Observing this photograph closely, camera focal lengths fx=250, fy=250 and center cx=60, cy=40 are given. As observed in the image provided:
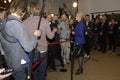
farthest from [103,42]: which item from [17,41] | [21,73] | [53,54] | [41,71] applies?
[17,41]

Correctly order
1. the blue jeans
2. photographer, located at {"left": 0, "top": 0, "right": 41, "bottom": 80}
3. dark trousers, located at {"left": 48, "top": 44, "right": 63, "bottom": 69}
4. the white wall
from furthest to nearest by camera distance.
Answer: the white wall
dark trousers, located at {"left": 48, "top": 44, "right": 63, "bottom": 69}
the blue jeans
photographer, located at {"left": 0, "top": 0, "right": 41, "bottom": 80}

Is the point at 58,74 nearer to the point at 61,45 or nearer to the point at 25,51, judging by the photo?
the point at 61,45

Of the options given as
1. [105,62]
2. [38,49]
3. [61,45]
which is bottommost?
[105,62]

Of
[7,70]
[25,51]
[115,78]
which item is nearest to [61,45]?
[115,78]

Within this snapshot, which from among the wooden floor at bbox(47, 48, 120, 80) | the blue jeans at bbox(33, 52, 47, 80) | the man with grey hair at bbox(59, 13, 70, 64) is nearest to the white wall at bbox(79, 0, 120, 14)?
the wooden floor at bbox(47, 48, 120, 80)

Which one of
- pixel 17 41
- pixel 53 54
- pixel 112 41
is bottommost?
pixel 112 41

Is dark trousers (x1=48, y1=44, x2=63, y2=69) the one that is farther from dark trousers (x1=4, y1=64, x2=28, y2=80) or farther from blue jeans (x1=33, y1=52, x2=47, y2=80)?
dark trousers (x1=4, y1=64, x2=28, y2=80)

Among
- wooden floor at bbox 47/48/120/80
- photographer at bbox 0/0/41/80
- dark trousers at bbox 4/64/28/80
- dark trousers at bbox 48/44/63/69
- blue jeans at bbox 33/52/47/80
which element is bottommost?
wooden floor at bbox 47/48/120/80

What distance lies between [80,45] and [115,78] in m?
1.23

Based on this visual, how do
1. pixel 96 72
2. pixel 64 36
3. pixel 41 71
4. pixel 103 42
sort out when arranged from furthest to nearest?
pixel 103 42, pixel 64 36, pixel 96 72, pixel 41 71

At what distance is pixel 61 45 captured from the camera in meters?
7.88

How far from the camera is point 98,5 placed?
1547cm

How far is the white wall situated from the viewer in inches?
576

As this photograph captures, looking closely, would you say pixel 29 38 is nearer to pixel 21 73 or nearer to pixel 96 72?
pixel 21 73
